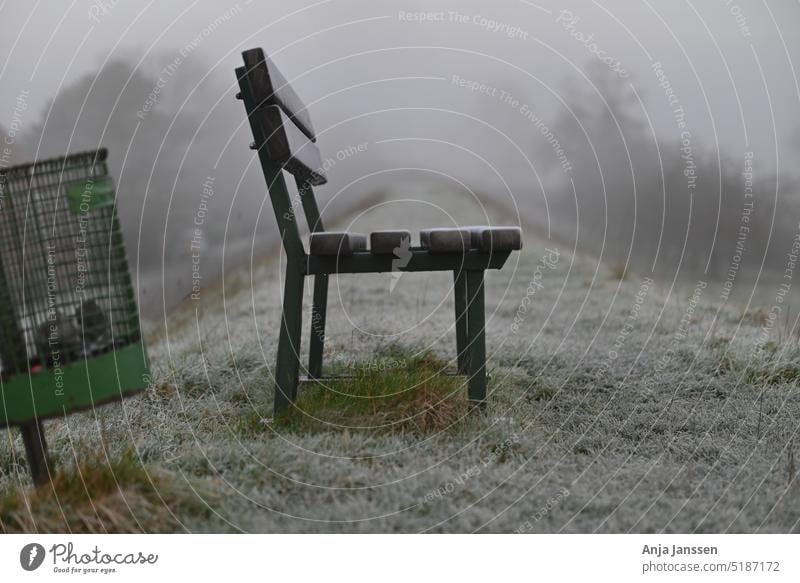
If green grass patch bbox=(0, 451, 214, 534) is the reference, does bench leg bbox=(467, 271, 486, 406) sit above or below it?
above

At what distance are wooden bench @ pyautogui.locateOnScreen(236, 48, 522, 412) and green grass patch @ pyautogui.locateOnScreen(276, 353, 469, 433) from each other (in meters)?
0.09

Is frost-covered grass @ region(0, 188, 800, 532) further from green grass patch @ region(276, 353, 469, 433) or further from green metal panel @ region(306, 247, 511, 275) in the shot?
green metal panel @ region(306, 247, 511, 275)

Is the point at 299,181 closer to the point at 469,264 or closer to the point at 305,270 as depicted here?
the point at 305,270

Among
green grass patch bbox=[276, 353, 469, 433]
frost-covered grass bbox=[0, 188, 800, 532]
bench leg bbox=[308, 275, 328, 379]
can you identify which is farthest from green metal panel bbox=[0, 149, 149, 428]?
bench leg bbox=[308, 275, 328, 379]

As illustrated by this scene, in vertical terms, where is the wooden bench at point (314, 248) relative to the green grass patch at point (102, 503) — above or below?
above

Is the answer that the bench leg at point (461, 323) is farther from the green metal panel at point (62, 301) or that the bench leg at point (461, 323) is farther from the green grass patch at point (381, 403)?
the green metal panel at point (62, 301)

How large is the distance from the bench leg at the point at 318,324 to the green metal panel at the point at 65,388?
119cm

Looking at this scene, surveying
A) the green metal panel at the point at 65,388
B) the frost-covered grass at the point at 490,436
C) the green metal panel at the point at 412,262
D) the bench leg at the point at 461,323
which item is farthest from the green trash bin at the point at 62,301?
the bench leg at the point at 461,323

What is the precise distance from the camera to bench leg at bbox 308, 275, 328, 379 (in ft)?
10.4

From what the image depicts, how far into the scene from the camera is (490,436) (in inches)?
107

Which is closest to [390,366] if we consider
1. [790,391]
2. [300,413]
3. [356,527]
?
[300,413]

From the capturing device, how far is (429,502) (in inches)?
88.5

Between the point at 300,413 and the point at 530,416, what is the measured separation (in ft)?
3.09

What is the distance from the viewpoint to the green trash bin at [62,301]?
1977 millimetres
